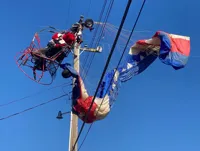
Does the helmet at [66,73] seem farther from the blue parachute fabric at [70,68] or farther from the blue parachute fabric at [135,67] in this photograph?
the blue parachute fabric at [135,67]

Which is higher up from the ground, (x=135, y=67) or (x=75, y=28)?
(x=75, y=28)

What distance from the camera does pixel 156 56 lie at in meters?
12.7

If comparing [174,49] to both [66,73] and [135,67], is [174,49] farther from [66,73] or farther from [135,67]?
[66,73]

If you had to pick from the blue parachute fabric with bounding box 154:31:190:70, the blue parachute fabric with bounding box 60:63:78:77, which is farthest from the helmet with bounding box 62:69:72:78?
the blue parachute fabric with bounding box 154:31:190:70

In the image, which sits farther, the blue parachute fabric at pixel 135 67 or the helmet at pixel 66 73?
the blue parachute fabric at pixel 135 67

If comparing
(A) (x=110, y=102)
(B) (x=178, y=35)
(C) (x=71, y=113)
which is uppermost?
(B) (x=178, y=35)

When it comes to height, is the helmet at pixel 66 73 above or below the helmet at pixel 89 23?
below

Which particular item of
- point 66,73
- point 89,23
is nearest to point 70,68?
point 66,73

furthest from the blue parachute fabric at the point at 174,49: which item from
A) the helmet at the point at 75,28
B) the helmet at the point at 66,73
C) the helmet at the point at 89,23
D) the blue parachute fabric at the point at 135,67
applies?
the helmet at the point at 66,73

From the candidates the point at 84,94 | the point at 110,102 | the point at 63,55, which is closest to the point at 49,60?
the point at 63,55

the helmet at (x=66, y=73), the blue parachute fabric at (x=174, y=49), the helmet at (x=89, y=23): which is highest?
the blue parachute fabric at (x=174, y=49)

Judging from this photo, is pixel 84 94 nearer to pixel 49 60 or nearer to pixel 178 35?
pixel 49 60

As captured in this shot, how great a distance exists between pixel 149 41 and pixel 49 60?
3.33 metres

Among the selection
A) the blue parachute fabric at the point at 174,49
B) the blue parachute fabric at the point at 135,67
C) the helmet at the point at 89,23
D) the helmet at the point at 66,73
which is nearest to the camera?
the blue parachute fabric at the point at 174,49
